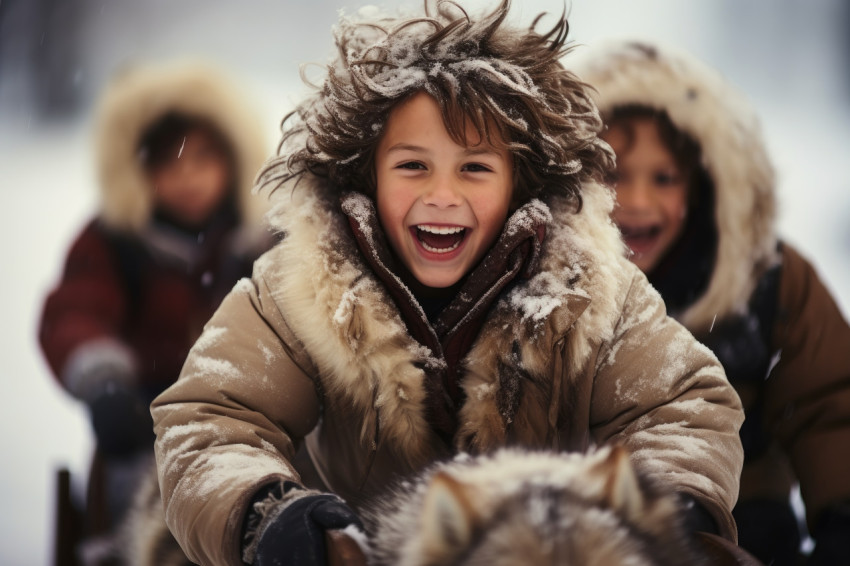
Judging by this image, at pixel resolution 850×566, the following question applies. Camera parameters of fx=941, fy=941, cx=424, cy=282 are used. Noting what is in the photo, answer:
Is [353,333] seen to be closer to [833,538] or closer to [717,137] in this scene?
[833,538]

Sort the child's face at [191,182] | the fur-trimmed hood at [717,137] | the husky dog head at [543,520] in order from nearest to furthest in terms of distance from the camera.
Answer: the husky dog head at [543,520]
the fur-trimmed hood at [717,137]
the child's face at [191,182]

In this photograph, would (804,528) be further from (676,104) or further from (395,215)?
(395,215)

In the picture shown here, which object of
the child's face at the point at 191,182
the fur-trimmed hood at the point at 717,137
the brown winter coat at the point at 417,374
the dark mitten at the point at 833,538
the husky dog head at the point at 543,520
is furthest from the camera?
the child's face at the point at 191,182

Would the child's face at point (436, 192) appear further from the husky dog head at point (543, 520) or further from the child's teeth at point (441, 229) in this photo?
the husky dog head at point (543, 520)

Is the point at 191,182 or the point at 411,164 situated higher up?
the point at 411,164

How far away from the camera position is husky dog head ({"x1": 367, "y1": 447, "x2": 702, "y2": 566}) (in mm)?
1019

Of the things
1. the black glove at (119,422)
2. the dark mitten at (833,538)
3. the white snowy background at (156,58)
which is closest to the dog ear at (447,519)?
the dark mitten at (833,538)

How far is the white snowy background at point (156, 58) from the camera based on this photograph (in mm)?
4434

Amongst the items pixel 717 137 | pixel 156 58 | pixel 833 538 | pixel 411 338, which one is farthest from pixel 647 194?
pixel 156 58

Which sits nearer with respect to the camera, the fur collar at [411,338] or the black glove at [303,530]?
the black glove at [303,530]

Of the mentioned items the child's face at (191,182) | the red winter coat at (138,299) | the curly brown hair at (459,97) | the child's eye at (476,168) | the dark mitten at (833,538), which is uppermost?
the curly brown hair at (459,97)

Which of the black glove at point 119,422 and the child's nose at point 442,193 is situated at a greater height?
the child's nose at point 442,193

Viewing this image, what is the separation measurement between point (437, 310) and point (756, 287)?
114cm

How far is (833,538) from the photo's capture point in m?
2.23
